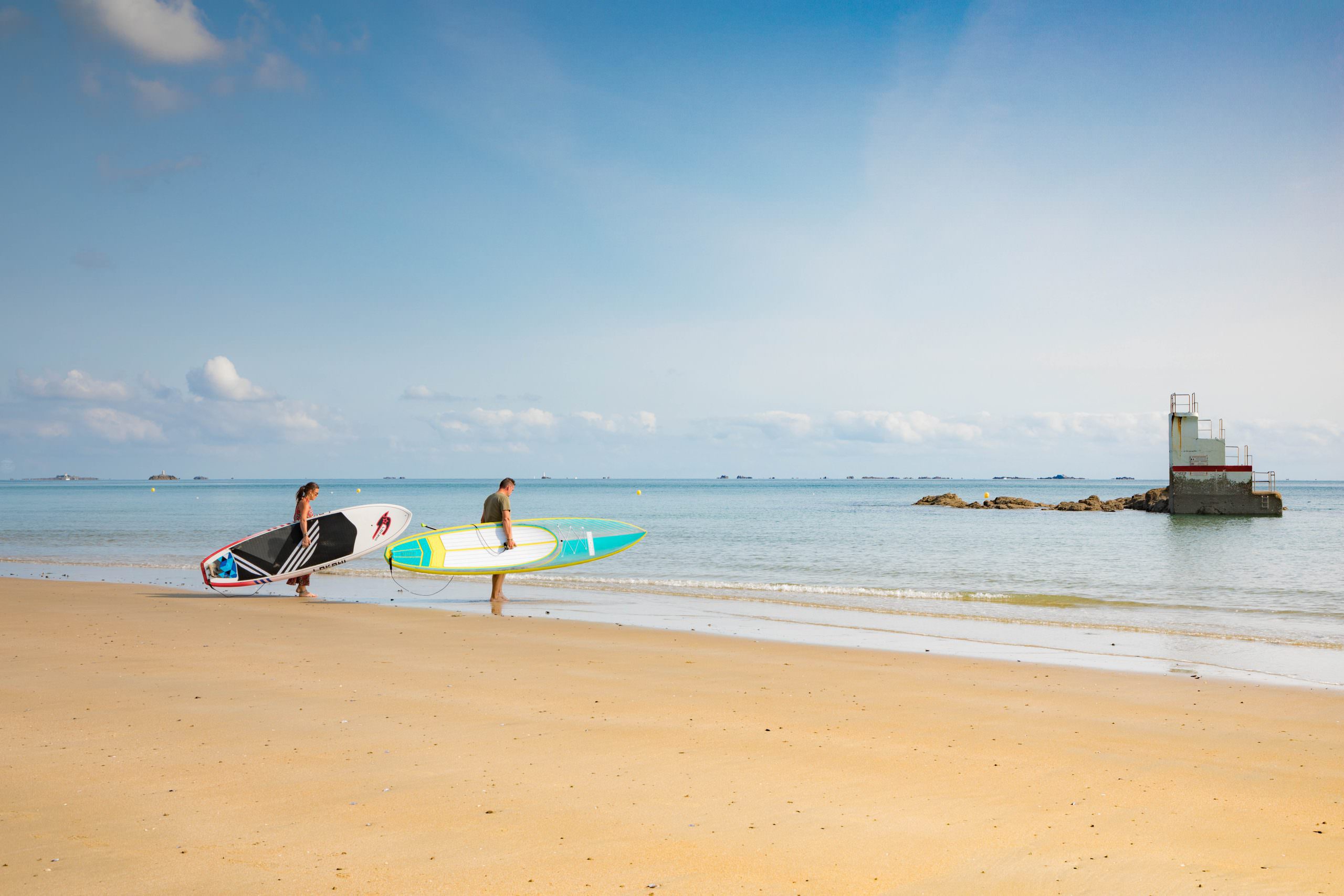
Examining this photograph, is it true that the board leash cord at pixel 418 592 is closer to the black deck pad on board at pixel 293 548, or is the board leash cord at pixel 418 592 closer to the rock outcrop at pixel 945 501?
the black deck pad on board at pixel 293 548

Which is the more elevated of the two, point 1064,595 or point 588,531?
point 588,531

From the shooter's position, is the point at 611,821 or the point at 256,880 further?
the point at 611,821

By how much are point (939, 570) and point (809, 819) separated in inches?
682

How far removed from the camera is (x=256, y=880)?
11.2ft

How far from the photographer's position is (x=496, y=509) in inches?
556

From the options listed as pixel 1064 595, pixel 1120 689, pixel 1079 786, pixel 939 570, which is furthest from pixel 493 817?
pixel 939 570

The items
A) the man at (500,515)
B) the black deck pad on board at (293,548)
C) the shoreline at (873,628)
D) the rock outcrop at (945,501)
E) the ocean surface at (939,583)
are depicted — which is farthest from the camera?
the rock outcrop at (945,501)

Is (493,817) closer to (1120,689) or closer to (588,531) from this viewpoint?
(1120,689)

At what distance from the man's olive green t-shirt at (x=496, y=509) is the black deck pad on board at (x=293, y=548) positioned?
3112 mm

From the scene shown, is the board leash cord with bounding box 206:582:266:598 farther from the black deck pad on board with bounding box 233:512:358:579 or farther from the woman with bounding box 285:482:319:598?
the woman with bounding box 285:482:319:598

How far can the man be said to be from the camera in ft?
44.5

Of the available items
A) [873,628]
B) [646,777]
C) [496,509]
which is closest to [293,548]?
[496,509]

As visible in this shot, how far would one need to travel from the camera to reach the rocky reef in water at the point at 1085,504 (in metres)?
53.9

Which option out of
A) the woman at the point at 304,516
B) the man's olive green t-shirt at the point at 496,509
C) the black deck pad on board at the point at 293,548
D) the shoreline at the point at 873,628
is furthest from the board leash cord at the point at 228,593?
the man's olive green t-shirt at the point at 496,509
